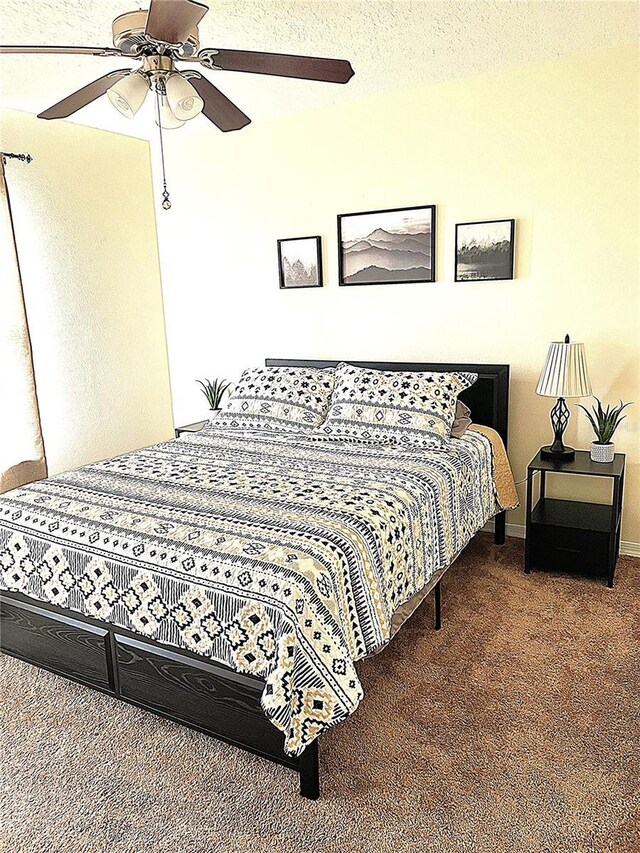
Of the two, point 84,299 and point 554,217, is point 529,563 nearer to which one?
point 554,217

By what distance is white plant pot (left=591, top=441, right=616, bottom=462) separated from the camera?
321 centimetres

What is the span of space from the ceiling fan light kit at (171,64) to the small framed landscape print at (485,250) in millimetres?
1557

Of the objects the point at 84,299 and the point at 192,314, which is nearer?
the point at 84,299

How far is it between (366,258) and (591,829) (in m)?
3.11

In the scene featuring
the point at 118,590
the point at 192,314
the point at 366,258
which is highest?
the point at 366,258

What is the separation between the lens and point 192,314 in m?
4.73

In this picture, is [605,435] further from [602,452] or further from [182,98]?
[182,98]

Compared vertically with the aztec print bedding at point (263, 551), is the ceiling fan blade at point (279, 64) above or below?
above

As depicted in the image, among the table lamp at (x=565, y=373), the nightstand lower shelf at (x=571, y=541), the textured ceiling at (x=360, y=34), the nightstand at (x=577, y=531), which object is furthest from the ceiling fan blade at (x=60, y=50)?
the nightstand lower shelf at (x=571, y=541)

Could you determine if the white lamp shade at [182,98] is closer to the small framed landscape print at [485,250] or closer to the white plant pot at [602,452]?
the small framed landscape print at [485,250]

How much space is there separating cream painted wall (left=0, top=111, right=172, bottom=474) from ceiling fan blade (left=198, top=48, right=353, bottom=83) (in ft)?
7.71

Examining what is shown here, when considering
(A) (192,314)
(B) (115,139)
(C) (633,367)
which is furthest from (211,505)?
(B) (115,139)

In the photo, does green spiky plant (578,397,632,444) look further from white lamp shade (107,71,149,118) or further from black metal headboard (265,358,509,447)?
white lamp shade (107,71,149,118)

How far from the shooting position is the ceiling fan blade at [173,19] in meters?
1.75
